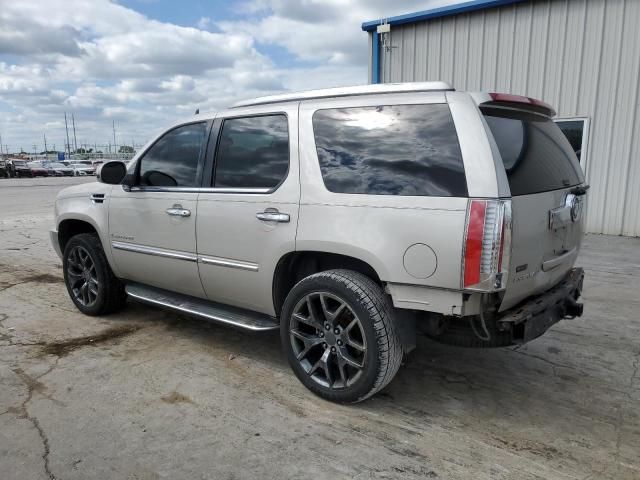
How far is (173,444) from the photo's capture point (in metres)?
2.81

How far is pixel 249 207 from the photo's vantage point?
352cm

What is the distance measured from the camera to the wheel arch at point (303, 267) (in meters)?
3.26

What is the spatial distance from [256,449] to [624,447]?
2.00 metres

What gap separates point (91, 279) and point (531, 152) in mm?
4038

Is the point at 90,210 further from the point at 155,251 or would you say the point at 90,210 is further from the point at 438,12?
the point at 438,12

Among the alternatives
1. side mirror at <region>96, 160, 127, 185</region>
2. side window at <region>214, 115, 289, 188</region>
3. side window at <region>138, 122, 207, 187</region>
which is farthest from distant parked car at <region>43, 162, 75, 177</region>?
side window at <region>214, 115, 289, 188</region>

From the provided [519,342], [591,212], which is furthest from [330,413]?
[591,212]

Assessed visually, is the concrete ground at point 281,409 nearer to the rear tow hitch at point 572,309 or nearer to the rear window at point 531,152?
the rear tow hitch at point 572,309

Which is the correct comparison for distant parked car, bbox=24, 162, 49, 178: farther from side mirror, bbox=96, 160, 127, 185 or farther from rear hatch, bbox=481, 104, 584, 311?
rear hatch, bbox=481, 104, 584, 311

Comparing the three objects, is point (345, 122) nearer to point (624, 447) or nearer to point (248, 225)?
point (248, 225)

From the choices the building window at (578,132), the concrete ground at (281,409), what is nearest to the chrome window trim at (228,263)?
the concrete ground at (281,409)

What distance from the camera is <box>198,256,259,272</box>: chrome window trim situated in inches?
139

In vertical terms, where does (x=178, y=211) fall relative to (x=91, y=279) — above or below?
above

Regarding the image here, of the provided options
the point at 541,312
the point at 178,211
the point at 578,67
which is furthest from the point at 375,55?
the point at 541,312
